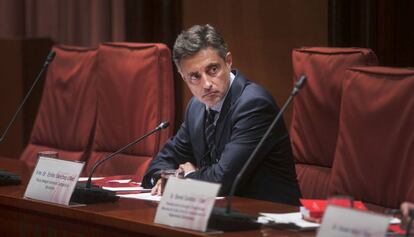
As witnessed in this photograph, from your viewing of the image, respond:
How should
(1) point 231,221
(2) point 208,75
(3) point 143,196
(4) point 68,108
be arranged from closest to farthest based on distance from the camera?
(1) point 231,221
(3) point 143,196
(2) point 208,75
(4) point 68,108

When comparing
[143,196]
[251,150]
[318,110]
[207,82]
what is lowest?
[143,196]

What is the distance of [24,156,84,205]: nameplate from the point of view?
117 inches

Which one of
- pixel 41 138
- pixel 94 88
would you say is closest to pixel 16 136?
pixel 41 138

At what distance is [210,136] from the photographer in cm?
357

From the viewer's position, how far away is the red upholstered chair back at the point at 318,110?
11.2 ft

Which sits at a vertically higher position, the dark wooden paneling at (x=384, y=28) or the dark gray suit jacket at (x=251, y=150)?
the dark wooden paneling at (x=384, y=28)

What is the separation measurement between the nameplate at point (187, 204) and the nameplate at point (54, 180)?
0.44 m

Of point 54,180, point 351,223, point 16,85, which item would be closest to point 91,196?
point 54,180

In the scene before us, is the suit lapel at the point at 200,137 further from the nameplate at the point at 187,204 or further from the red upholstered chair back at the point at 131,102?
the nameplate at the point at 187,204

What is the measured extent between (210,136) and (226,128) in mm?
89

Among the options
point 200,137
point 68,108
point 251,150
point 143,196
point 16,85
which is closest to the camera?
point 143,196

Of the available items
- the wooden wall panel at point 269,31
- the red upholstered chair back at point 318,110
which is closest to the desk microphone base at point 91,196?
the red upholstered chair back at point 318,110

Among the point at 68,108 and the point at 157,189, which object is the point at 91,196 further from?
the point at 68,108

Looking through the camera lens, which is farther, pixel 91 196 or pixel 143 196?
pixel 143 196
